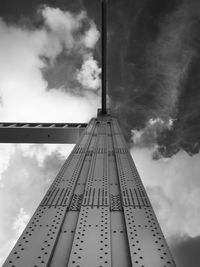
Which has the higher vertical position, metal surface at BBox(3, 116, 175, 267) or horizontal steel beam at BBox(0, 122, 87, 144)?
horizontal steel beam at BBox(0, 122, 87, 144)

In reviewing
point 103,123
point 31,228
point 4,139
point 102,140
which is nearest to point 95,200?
point 31,228

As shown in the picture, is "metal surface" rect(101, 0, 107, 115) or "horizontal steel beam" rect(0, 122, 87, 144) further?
"horizontal steel beam" rect(0, 122, 87, 144)

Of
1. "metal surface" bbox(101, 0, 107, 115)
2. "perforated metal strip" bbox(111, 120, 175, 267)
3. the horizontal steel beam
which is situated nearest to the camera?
"perforated metal strip" bbox(111, 120, 175, 267)

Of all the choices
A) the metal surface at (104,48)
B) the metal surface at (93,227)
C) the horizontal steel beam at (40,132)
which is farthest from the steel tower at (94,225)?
the horizontal steel beam at (40,132)

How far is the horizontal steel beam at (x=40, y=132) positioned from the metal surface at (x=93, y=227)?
10.7 metres

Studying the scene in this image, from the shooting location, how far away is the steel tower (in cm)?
269

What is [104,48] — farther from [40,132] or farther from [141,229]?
[141,229]

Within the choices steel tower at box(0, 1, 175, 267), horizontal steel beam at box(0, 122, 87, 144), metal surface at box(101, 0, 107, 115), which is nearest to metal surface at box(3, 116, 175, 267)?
steel tower at box(0, 1, 175, 267)

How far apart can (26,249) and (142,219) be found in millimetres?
1541

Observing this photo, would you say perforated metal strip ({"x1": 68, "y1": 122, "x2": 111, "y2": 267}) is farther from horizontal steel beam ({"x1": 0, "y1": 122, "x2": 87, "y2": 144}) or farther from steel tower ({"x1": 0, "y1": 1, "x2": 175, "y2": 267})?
horizontal steel beam ({"x1": 0, "y1": 122, "x2": 87, "y2": 144})

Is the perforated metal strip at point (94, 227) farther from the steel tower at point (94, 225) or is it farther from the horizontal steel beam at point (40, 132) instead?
the horizontal steel beam at point (40, 132)

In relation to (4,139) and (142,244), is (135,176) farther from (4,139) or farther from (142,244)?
(4,139)

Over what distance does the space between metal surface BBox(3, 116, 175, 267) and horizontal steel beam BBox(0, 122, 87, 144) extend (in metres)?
10.7

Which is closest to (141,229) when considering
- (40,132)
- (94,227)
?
(94,227)
